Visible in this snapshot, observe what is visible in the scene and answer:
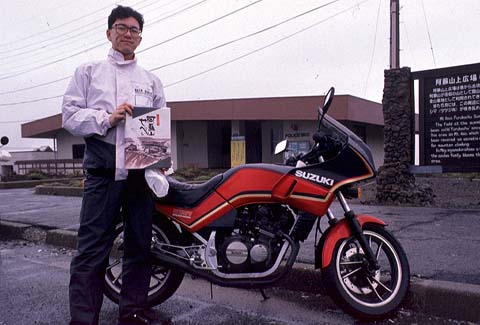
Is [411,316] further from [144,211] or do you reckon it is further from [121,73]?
[121,73]

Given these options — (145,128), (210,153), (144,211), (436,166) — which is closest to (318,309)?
(144,211)

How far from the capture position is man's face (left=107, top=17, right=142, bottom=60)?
3.01 m

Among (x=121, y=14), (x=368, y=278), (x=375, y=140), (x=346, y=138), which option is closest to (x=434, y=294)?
(x=368, y=278)

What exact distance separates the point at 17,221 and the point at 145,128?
557 centimetres

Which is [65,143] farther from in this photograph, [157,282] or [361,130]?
[157,282]

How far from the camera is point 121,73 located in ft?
10.0

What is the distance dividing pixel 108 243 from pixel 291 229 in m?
1.29

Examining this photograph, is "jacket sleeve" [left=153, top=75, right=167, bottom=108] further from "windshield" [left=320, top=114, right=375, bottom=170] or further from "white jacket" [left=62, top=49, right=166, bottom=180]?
"windshield" [left=320, top=114, right=375, bottom=170]

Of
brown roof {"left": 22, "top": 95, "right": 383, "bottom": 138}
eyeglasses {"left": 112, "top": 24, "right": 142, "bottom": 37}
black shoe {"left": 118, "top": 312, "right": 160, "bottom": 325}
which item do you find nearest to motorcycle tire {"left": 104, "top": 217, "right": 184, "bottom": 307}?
black shoe {"left": 118, "top": 312, "right": 160, "bottom": 325}

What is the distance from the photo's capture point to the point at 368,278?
3.24 m

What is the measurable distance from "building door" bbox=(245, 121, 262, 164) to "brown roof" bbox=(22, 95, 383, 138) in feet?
14.3

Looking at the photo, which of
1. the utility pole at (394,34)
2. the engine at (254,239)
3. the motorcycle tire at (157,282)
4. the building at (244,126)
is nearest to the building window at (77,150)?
the building at (244,126)

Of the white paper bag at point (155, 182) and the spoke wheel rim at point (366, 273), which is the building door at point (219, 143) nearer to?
the spoke wheel rim at point (366, 273)

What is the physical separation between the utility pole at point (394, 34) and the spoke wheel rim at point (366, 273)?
8.64 metres
